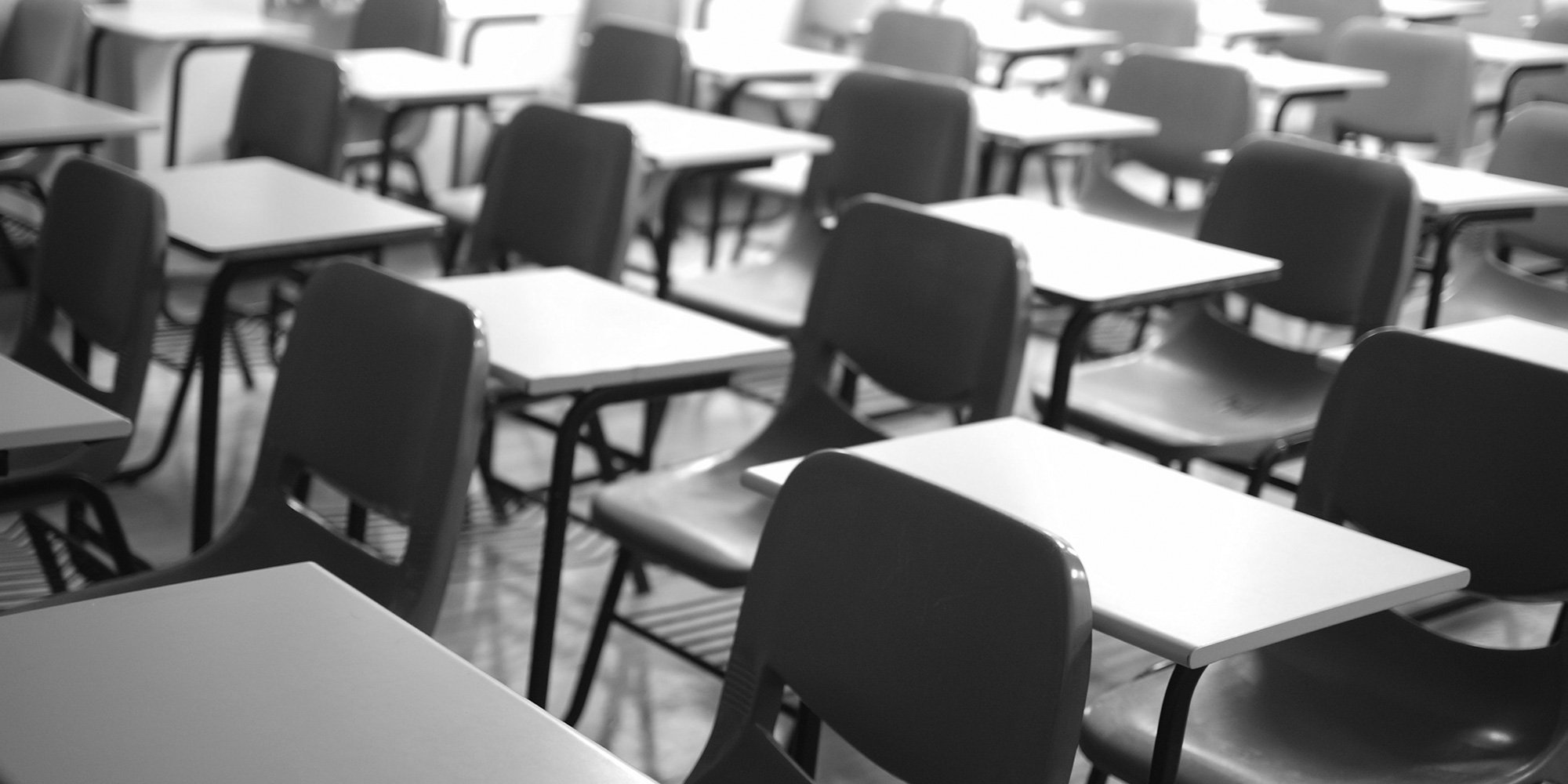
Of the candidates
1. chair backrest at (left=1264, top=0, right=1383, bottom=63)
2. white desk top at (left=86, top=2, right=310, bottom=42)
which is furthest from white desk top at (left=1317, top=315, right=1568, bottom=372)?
chair backrest at (left=1264, top=0, right=1383, bottom=63)

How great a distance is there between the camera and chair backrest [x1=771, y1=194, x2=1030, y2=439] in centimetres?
261

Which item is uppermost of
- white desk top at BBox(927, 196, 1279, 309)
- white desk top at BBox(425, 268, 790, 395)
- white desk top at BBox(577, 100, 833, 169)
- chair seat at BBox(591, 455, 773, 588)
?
white desk top at BBox(927, 196, 1279, 309)

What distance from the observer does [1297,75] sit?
5395 millimetres

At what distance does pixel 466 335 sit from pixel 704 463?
830mm

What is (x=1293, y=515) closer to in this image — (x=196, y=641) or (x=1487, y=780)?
(x=1487, y=780)

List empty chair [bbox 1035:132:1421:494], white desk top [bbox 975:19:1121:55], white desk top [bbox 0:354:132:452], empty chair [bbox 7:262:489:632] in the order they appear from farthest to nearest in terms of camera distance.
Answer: white desk top [bbox 975:19:1121:55], empty chair [bbox 1035:132:1421:494], empty chair [bbox 7:262:489:632], white desk top [bbox 0:354:132:452]

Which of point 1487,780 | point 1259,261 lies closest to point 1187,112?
point 1259,261

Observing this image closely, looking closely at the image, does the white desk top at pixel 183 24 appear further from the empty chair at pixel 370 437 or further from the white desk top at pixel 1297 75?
the empty chair at pixel 370 437

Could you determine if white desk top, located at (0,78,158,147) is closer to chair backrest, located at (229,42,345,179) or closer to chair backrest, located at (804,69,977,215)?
chair backrest, located at (229,42,345,179)

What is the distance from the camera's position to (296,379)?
218cm

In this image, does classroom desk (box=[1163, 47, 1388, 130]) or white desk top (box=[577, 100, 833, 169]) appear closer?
white desk top (box=[577, 100, 833, 169])

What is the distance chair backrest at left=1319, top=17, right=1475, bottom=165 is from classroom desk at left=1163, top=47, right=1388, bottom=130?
0.05 metres

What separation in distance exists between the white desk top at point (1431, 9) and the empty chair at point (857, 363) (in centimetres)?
529

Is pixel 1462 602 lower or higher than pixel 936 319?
lower
